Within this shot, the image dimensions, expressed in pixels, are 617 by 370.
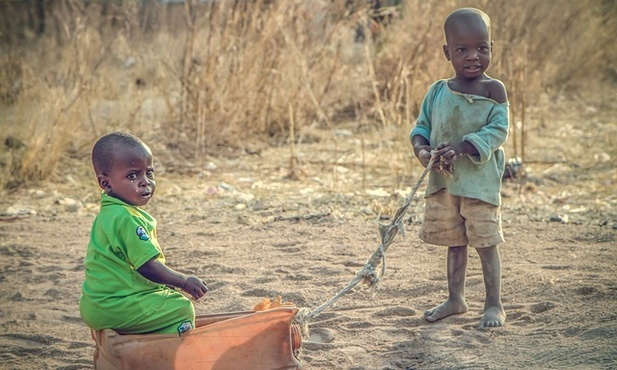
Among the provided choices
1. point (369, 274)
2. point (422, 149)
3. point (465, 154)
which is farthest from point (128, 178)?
point (465, 154)

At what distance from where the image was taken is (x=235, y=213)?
6.23 m

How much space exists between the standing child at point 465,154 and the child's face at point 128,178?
4.03 ft

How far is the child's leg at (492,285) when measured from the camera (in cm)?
388

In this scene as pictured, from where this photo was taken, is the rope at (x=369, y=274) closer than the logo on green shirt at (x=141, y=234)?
No

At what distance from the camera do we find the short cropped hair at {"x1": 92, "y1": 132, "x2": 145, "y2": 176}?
3121mm

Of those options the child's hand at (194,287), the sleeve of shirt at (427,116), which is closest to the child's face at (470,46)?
the sleeve of shirt at (427,116)

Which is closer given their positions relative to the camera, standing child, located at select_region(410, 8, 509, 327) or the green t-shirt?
the green t-shirt

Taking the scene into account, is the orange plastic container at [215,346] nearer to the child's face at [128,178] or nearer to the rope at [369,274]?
the rope at [369,274]

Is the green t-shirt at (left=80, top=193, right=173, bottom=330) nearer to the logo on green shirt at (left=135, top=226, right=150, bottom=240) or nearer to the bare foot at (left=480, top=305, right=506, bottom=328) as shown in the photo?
the logo on green shirt at (left=135, top=226, right=150, bottom=240)

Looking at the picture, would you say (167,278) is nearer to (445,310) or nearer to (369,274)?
(369,274)

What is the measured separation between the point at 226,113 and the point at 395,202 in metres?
2.63

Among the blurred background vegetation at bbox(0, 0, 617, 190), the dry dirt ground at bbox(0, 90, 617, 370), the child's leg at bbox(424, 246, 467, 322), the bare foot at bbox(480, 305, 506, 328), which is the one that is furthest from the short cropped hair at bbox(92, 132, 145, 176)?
the blurred background vegetation at bbox(0, 0, 617, 190)

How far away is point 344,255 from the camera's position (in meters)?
5.11

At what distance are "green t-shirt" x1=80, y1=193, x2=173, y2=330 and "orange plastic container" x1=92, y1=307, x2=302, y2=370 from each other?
83 millimetres
